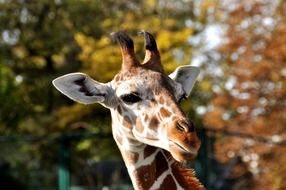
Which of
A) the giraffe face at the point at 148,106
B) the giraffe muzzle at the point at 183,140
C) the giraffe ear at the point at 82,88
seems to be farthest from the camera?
the giraffe ear at the point at 82,88

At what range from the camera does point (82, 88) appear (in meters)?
4.10

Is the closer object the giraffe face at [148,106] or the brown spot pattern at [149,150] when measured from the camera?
the giraffe face at [148,106]

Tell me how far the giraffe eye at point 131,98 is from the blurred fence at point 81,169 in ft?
17.3

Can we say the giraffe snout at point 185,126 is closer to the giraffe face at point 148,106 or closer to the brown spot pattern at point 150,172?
the giraffe face at point 148,106

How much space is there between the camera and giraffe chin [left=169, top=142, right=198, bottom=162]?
134 inches

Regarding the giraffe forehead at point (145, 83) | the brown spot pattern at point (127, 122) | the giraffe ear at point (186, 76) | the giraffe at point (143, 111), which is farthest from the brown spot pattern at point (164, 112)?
the giraffe ear at point (186, 76)

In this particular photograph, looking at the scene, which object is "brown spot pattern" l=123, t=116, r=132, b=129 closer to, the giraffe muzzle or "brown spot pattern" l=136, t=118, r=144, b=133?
"brown spot pattern" l=136, t=118, r=144, b=133

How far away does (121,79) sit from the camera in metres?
4.04

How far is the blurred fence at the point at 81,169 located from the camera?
941 centimetres

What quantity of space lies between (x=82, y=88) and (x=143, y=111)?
0.42 m

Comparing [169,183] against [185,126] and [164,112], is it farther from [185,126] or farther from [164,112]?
[185,126]

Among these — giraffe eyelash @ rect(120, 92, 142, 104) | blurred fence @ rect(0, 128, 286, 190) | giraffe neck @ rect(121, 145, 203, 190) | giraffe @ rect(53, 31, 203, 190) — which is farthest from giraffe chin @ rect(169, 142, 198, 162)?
blurred fence @ rect(0, 128, 286, 190)

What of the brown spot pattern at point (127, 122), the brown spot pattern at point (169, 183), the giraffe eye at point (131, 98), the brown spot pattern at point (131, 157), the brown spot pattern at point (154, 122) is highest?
the giraffe eye at point (131, 98)

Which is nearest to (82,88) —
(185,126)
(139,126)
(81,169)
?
(139,126)
